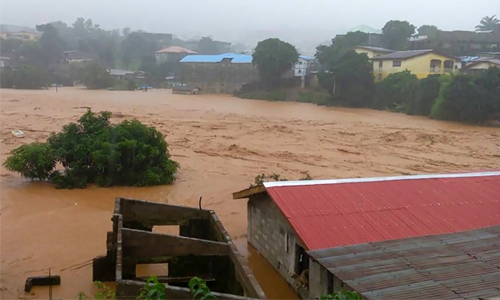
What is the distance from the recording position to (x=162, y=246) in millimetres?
7250

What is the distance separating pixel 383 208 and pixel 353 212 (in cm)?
56

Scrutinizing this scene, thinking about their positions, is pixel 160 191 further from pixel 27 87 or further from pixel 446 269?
pixel 27 87

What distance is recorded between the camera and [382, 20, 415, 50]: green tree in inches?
2218

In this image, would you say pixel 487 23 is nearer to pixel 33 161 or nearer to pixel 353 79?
pixel 353 79

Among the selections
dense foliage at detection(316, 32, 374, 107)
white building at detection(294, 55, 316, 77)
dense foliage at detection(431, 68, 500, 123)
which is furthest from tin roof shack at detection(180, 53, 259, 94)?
dense foliage at detection(431, 68, 500, 123)

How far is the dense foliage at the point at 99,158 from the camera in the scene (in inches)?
588

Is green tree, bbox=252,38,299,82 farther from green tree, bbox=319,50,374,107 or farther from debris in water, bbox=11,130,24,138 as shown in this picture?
debris in water, bbox=11,130,24,138

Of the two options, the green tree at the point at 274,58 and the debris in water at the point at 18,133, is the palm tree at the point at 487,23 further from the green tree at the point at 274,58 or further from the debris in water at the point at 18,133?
the debris in water at the point at 18,133

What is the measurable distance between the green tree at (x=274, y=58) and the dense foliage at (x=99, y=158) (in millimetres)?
31082

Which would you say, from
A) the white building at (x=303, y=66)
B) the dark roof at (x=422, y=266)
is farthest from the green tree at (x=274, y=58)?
the dark roof at (x=422, y=266)

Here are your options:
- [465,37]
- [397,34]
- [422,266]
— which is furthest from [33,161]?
[397,34]

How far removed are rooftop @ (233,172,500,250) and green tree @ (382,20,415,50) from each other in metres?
49.5

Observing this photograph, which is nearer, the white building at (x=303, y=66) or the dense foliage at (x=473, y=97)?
the dense foliage at (x=473, y=97)

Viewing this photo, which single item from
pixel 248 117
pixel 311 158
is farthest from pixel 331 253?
pixel 248 117
